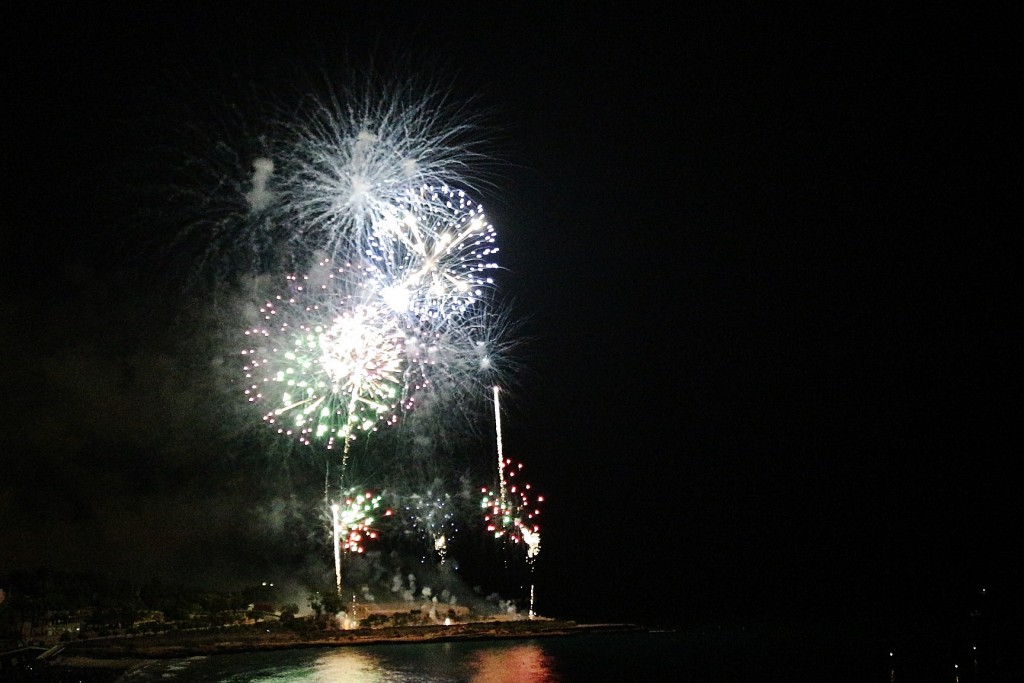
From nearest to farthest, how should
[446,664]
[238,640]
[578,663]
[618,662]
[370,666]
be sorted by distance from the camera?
[370,666], [446,664], [578,663], [618,662], [238,640]

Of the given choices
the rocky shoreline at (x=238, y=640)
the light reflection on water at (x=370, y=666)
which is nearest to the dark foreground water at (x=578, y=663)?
the light reflection on water at (x=370, y=666)

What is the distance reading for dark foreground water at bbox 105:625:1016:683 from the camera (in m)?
21.3

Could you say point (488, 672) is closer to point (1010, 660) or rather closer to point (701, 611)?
point (1010, 660)

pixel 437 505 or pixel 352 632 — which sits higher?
pixel 437 505

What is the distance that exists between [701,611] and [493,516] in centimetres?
3042

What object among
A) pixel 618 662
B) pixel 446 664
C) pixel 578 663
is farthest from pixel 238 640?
pixel 618 662

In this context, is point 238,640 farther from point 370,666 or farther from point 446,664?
point 446,664

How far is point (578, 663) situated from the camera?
25.1 m

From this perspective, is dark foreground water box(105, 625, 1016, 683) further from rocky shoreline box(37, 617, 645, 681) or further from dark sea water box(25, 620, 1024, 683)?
rocky shoreline box(37, 617, 645, 681)

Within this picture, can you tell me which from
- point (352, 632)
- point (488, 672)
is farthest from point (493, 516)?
point (488, 672)

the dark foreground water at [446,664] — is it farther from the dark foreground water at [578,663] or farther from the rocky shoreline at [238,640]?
the rocky shoreline at [238,640]

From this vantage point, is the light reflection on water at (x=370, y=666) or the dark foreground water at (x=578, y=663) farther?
the dark foreground water at (x=578, y=663)

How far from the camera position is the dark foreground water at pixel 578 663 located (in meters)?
21.3

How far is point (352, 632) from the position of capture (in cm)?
3122
